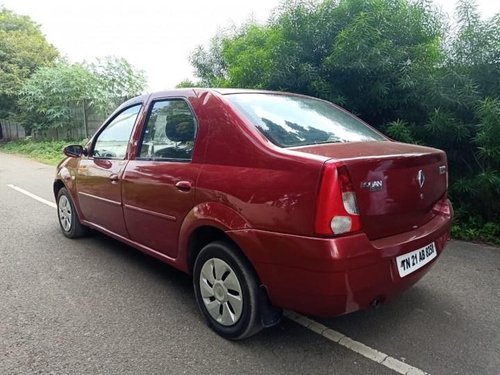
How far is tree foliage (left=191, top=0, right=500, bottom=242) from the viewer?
459cm

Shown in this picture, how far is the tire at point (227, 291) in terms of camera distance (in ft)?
8.23

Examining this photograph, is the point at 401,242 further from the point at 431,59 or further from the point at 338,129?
the point at 431,59

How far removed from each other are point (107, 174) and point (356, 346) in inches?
101

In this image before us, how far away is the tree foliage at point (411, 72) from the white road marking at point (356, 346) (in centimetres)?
280

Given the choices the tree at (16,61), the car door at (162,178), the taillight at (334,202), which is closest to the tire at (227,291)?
the car door at (162,178)

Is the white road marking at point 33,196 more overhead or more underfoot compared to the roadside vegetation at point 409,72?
more underfoot

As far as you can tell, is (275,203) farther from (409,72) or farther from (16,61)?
(16,61)

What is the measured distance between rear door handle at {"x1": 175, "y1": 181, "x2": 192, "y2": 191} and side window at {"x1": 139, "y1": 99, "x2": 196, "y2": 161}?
18cm

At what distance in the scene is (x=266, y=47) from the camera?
6719mm

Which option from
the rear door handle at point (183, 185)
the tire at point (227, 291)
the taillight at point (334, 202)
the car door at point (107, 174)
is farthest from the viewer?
the car door at point (107, 174)

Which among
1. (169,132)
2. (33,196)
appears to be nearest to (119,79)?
(33,196)

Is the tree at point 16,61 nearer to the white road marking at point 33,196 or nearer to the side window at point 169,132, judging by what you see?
the white road marking at point 33,196

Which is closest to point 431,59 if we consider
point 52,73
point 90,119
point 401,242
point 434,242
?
point 434,242

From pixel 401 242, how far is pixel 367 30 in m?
3.54
